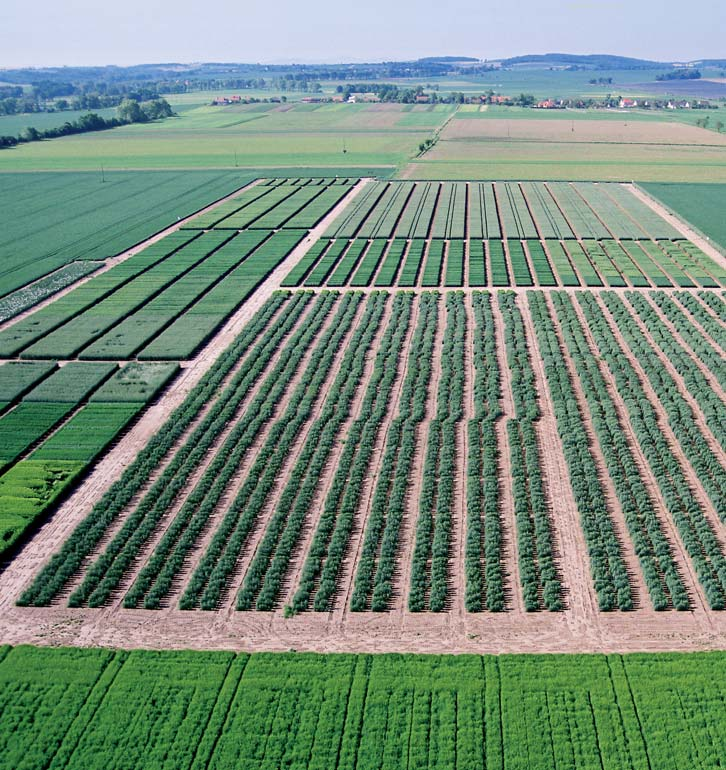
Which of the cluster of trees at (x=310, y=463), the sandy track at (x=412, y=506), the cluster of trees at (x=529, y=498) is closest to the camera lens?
the cluster of trees at (x=529, y=498)

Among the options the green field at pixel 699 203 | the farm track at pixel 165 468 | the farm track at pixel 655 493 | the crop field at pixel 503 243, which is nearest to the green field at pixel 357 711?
the farm track at pixel 655 493

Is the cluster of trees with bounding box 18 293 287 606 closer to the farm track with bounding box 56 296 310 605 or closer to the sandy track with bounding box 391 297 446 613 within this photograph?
the farm track with bounding box 56 296 310 605

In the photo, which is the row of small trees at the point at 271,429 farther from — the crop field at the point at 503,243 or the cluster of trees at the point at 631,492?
the cluster of trees at the point at 631,492

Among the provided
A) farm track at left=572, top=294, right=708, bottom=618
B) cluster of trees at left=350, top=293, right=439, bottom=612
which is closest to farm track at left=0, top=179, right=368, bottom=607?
cluster of trees at left=350, top=293, right=439, bottom=612

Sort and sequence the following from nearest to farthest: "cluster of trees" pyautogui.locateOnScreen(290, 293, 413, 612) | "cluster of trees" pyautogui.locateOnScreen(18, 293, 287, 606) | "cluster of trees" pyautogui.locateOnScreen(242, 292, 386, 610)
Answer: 1. "cluster of trees" pyautogui.locateOnScreen(290, 293, 413, 612)
2. "cluster of trees" pyautogui.locateOnScreen(242, 292, 386, 610)
3. "cluster of trees" pyautogui.locateOnScreen(18, 293, 287, 606)

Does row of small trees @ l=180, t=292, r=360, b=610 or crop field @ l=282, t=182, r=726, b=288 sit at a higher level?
crop field @ l=282, t=182, r=726, b=288

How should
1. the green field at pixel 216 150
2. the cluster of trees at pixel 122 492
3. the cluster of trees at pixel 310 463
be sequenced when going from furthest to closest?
the green field at pixel 216 150, the cluster of trees at pixel 122 492, the cluster of trees at pixel 310 463
